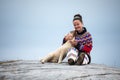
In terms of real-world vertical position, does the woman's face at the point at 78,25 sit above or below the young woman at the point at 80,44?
above

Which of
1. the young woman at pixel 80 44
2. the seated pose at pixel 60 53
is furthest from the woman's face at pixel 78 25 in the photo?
the seated pose at pixel 60 53

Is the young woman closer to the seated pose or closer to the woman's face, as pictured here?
the woman's face

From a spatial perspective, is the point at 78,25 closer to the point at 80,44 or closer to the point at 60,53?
the point at 80,44

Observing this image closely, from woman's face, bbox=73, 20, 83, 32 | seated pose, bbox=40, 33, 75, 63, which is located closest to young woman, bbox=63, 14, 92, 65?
woman's face, bbox=73, 20, 83, 32

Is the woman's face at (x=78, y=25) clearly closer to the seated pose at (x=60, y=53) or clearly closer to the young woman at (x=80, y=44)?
the young woman at (x=80, y=44)

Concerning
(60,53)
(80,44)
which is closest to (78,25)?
(80,44)

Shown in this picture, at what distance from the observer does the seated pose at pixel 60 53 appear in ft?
25.4

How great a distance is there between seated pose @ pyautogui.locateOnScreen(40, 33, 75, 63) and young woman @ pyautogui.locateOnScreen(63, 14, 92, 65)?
0.50 ft

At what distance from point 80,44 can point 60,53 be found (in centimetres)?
69

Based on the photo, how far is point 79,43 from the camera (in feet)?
25.2

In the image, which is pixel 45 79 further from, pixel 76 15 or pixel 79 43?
pixel 76 15

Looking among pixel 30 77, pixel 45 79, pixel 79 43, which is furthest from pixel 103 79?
pixel 79 43

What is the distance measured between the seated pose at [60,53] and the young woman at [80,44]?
152 millimetres

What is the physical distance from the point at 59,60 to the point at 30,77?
2.77 metres
